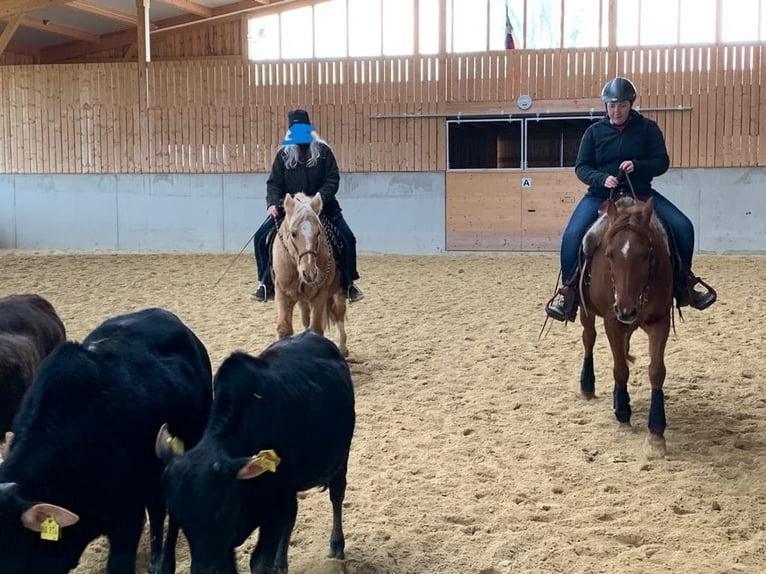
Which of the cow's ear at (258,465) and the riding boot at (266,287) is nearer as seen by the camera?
the cow's ear at (258,465)

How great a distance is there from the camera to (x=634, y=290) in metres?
5.15

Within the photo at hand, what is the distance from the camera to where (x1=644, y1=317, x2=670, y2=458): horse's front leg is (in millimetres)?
5145

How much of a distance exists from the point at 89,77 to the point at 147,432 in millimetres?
17504

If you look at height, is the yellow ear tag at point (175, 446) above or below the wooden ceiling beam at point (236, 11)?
below

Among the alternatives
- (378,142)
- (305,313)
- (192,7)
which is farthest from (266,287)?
(192,7)

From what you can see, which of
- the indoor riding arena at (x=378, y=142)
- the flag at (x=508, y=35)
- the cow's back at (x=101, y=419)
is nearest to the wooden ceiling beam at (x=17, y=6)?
the indoor riding arena at (x=378, y=142)

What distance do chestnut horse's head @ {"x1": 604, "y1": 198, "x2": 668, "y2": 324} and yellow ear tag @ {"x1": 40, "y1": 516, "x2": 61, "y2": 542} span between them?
3.65 metres

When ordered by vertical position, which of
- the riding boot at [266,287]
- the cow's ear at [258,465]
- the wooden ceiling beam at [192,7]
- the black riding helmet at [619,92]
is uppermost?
the wooden ceiling beam at [192,7]

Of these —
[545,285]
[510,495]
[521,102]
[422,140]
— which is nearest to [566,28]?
[521,102]

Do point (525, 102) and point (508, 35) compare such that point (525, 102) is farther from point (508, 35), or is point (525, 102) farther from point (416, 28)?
point (416, 28)

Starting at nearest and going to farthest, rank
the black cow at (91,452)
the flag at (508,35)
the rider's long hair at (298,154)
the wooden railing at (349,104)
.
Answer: the black cow at (91,452)
the rider's long hair at (298,154)
the wooden railing at (349,104)
the flag at (508,35)

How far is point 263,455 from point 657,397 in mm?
3370

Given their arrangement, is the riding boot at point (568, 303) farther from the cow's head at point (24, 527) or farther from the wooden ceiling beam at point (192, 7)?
Result: the wooden ceiling beam at point (192, 7)

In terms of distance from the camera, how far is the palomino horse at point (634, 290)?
5.16m
